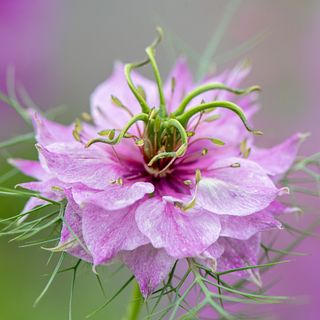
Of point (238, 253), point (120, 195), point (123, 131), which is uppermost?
point (123, 131)

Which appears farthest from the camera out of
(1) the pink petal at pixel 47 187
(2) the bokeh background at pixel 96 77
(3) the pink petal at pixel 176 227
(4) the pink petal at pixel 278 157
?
(2) the bokeh background at pixel 96 77

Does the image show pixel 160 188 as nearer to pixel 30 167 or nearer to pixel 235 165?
pixel 235 165

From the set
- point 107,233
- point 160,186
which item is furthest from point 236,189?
point 107,233

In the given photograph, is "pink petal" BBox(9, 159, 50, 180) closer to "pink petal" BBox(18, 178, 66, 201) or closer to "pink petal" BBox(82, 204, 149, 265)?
"pink petal" BBox(18, 178, 66, 201)

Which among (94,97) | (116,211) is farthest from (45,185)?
(94,97)

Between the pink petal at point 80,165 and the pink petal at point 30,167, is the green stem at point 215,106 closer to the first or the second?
the pink petal at point 80,165

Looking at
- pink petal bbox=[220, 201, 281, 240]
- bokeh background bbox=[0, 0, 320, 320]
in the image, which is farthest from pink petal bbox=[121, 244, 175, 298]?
bokeh background bbox=[0, 0, 320, 320]

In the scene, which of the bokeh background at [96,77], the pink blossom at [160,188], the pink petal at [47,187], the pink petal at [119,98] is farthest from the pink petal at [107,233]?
the bokeh background at [96,77]
